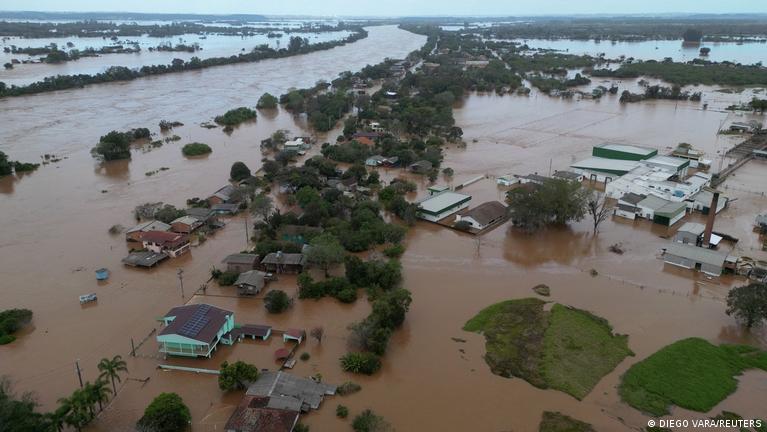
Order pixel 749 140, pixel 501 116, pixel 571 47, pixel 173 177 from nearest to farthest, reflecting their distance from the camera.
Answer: pixel 173 177 < pixel 749 140 < pixel 501 116 < pixel 571 47

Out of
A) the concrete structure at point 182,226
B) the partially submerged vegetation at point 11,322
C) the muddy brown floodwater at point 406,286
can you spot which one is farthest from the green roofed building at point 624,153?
the partially submerged vegetation at point 11,322

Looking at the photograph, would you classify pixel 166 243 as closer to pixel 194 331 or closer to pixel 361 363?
pixel 194 331

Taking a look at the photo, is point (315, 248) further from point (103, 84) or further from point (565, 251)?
point (103, 84)

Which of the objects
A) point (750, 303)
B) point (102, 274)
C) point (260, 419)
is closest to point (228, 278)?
point (102, 274)

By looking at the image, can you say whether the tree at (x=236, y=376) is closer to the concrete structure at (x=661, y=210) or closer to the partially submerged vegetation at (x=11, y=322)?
the partially submerged vegetation at (x=11, y=322)

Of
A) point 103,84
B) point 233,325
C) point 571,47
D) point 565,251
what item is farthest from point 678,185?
point 571,47
